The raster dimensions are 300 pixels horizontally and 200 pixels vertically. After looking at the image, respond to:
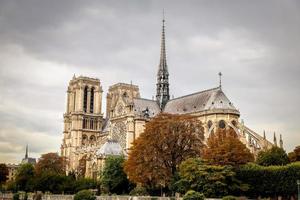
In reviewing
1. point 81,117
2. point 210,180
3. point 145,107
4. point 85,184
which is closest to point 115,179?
point 85,184

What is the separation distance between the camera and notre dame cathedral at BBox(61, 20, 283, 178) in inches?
3270

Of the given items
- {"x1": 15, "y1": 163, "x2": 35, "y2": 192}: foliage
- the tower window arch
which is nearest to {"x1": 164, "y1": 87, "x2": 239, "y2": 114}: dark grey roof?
the tower window arch

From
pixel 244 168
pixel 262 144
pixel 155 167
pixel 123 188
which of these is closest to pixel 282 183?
pixel 244 168

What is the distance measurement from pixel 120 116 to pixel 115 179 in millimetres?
31302

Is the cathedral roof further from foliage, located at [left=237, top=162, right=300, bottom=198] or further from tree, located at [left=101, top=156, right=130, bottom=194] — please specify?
foliage, located at [left=237, top=162, right=300, bottom=198]

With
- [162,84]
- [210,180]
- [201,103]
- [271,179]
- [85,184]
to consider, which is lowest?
[85,184]

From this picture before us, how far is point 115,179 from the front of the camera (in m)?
67.0

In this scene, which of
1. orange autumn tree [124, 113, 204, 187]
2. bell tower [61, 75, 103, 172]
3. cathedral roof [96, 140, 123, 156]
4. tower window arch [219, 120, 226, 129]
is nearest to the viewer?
orange autumn tree [124, 113, 204, 187]

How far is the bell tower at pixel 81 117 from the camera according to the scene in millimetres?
113300

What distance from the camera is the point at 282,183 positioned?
4472cm

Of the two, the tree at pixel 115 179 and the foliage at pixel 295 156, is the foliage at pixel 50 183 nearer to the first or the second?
the tree at pixel 115 179

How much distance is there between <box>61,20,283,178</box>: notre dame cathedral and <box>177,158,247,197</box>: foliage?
32.9m

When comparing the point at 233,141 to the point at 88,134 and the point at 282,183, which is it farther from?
the point at 88,134

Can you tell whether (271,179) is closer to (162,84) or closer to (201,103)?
(201,103)
